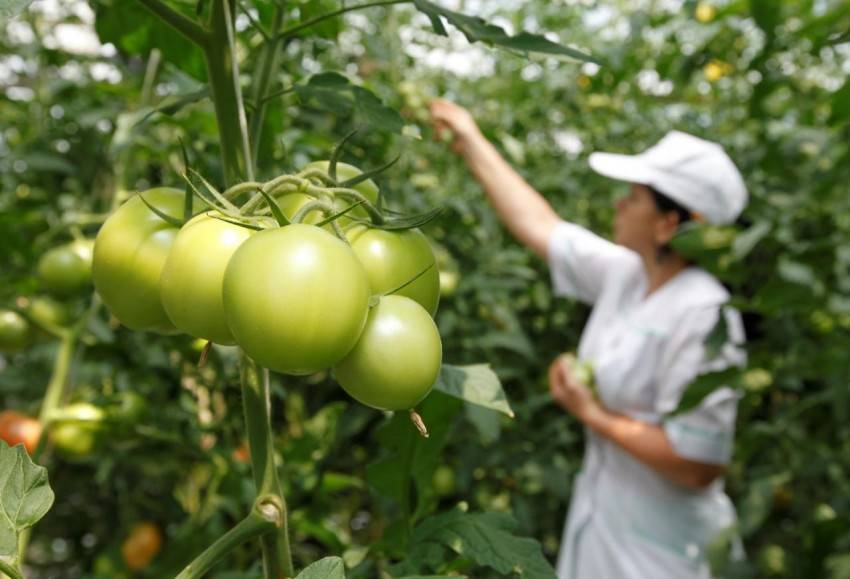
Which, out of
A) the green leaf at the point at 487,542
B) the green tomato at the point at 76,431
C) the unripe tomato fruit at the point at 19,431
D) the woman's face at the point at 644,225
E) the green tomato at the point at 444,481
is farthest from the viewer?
the woman's face at the point at 644,225

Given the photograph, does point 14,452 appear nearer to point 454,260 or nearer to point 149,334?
point 149,334

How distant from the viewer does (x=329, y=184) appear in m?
0.56

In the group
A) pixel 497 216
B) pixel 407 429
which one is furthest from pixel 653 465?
pixel 407 429

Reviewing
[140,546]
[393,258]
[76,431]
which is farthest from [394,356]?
[140,546]

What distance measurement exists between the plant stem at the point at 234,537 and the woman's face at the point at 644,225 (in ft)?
5.27

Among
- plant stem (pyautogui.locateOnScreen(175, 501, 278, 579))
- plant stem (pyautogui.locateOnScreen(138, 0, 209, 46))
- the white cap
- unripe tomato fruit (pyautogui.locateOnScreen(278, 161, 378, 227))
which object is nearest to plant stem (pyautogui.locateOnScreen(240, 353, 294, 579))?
plant stem (pyautogui.locateOnScreen(175, 501, 278, 579))

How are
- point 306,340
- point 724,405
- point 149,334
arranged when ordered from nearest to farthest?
1. point 306,340
2. point 149,334
3. point 724,405

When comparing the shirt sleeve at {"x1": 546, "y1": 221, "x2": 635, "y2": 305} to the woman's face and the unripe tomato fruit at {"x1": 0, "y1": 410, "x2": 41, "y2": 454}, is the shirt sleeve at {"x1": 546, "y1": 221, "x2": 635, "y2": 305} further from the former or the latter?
the unripe tomato fruit at {"x1": 0, "y1": 410, "x2": 41, "y2": 454}

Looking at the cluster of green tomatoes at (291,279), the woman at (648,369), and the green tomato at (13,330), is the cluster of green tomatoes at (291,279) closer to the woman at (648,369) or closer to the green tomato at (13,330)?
the green tomato at (13,330)

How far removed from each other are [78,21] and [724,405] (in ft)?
5.57

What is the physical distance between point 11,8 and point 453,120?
154cm

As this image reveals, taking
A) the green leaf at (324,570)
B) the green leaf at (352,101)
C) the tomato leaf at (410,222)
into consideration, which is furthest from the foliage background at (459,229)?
the green leaf at (324,570)

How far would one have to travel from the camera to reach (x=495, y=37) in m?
0.70

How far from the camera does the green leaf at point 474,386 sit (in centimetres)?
66
